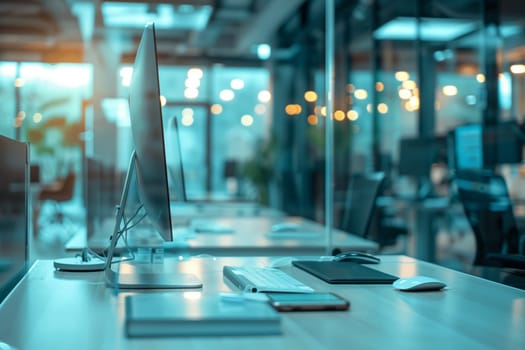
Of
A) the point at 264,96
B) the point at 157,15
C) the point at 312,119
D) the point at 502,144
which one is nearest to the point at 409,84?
the point at 502,144

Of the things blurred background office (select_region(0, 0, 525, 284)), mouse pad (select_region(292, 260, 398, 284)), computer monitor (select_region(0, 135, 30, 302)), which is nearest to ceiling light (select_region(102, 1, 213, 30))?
blurred background office (select_region(0, 0, 525, 284))

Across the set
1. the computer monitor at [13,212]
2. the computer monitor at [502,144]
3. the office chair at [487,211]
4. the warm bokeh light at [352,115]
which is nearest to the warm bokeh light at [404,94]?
the warm bokeh light at [352,115]

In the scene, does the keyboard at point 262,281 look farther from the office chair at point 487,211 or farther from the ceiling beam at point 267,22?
the ceiling beam at point 267,22

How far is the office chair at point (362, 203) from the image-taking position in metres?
3.67


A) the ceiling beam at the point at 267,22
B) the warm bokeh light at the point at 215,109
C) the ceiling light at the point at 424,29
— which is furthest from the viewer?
the warm bokeh light at the point at 215,109

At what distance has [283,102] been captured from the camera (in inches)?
435

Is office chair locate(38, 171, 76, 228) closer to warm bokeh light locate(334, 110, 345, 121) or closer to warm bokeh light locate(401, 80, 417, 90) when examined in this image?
warm bokeh light locate(334, 110, 345, 121)

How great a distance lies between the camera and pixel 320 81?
937 cm

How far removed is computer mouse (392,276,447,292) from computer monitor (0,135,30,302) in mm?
947

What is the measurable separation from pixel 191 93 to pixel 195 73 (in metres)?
0.32

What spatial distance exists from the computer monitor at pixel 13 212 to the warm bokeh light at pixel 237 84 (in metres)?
9.55

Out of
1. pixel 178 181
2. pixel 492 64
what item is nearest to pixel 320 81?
pixel 492 64

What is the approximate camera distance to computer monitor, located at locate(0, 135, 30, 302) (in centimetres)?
175

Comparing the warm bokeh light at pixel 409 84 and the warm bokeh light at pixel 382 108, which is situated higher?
the warm bokeh light at pixel 409 84
